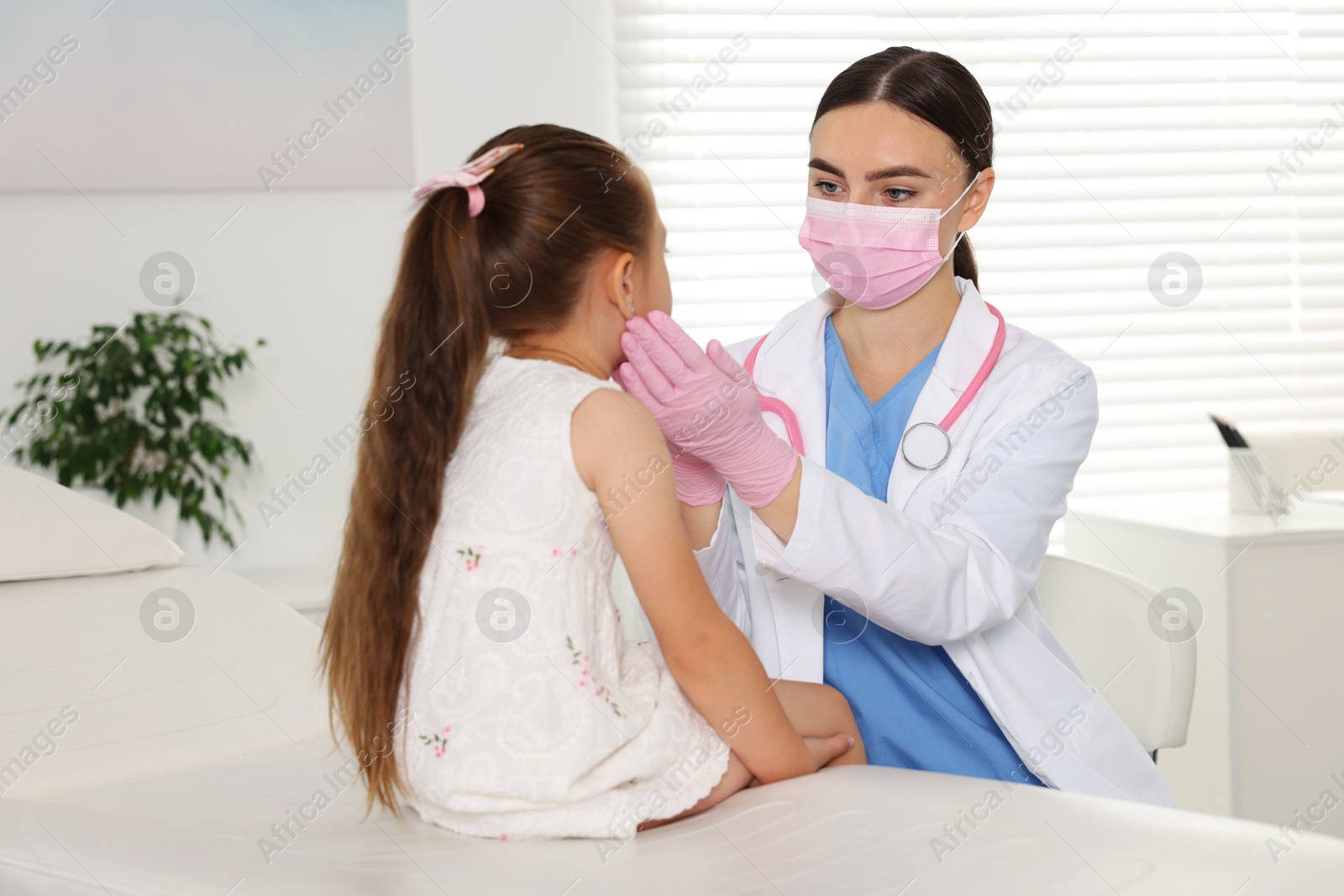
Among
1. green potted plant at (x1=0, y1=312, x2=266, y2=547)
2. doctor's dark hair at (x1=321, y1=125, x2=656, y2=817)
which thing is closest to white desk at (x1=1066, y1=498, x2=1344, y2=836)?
doctor's dark hair at (x1=321, y1=125, x2=656, y2=817)

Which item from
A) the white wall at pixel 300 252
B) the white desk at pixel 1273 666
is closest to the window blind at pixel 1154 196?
the white wall at pixel 300 252

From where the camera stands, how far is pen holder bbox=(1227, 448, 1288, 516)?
2.43 meters

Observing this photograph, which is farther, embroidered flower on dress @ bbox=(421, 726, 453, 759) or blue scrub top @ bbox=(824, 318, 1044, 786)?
blue scrub top @ bbox=(824, 318, 1044, 786)

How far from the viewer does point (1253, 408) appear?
10.5 ft

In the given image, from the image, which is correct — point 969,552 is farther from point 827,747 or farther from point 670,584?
point 670,584

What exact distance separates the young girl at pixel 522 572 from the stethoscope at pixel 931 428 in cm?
43

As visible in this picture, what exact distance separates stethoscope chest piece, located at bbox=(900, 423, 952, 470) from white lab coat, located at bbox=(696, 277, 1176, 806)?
17 mm

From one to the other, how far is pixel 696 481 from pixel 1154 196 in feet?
7.68

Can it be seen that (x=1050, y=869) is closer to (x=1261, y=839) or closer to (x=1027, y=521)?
(x=1261, y=839)

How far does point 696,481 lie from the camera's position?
1.39m

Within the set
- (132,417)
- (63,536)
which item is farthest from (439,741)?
(132,417)

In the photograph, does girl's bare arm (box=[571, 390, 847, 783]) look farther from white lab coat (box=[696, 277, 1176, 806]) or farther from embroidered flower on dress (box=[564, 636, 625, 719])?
white lab coat (box=[696, 277, 1176, 806])

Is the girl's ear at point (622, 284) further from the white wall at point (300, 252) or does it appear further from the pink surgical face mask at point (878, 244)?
the white wall at point (300, 252)

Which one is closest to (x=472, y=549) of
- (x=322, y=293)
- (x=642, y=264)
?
(x=642, y=264)
